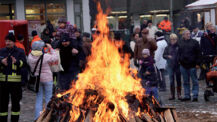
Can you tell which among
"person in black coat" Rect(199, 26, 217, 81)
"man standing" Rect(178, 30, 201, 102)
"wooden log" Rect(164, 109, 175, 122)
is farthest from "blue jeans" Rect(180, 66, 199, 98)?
"wooden log" Rect(164, 109, 175, 122)

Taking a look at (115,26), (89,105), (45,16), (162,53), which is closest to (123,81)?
(89,105)

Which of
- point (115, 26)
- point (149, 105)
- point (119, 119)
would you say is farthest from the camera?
point (115, 26)

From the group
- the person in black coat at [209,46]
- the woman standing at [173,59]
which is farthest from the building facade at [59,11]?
the woman standing at [173,59]

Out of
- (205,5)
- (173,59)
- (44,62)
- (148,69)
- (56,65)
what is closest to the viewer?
(44,62)

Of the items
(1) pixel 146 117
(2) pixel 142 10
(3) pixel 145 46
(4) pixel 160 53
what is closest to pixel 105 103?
(1) pixel 146 117

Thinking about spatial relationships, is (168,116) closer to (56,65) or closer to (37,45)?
(56,65)

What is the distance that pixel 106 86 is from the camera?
298 inches

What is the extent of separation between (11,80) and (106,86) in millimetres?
2673

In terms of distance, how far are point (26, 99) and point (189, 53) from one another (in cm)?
507

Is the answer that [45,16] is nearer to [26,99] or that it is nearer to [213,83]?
[26,99]

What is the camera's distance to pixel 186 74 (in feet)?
40.8

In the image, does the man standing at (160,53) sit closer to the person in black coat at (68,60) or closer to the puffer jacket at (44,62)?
the person in black coat at (68,60)

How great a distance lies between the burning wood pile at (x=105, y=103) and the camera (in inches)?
273

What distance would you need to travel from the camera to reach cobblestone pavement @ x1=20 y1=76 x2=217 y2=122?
1006cm
